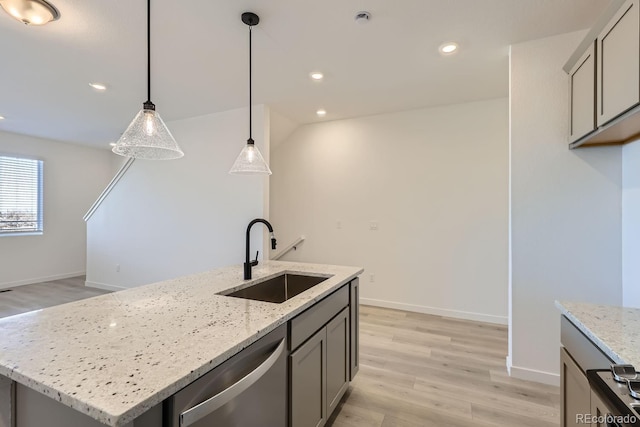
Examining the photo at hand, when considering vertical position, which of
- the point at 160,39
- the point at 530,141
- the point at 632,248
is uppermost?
the point at 160,39

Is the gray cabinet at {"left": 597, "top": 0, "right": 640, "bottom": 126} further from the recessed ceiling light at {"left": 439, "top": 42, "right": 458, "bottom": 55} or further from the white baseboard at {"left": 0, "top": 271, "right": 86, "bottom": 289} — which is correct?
the white baseboard at {"left": 0, "top": 271, "right": 86, "bottom": 289}

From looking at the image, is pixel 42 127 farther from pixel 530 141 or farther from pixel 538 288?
pixel 538 288

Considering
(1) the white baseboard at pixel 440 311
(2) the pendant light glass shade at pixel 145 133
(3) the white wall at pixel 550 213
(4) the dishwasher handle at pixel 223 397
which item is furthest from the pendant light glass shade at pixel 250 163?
(1) the white baseboard at pixel 440 311

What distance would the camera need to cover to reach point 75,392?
2.28 ft

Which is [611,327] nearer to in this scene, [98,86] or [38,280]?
[98,86]

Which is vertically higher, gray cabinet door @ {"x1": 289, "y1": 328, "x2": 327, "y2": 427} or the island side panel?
the island side panel

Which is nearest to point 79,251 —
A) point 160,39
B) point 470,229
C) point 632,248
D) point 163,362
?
point 160,39

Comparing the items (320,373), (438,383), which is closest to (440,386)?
(438,383)

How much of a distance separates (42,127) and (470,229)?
6763mm

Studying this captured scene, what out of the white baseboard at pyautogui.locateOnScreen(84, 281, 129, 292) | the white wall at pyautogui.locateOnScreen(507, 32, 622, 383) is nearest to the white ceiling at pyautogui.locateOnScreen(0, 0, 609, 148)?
the white wall at pyautogui.locateOnScreen(507, 32, 622, 383)

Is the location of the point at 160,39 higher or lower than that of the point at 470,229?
higher

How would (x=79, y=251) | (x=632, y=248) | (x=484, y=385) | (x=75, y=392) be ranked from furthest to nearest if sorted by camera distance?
1. (x=79, y=251)
2. (x=484, y=385)
3. (x=632, y=248)
4. (x=75, y=392)

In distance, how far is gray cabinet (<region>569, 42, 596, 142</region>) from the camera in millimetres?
1774

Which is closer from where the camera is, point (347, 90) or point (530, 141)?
point (530, 141)
